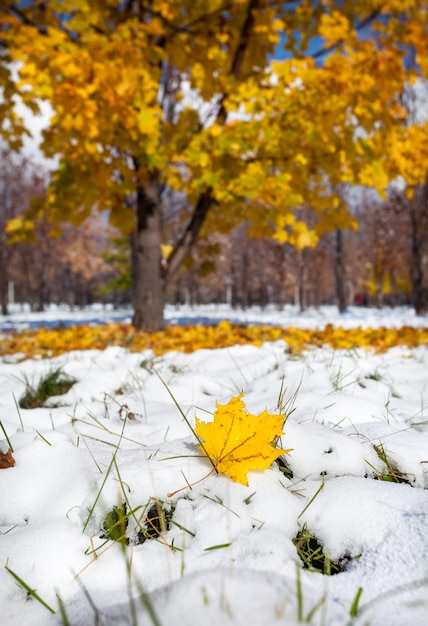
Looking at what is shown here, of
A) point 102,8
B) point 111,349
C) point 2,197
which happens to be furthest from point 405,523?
point 2,197

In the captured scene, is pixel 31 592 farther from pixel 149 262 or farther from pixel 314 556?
pixel 149 262

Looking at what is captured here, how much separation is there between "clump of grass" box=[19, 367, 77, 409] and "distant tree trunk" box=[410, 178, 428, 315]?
11649 mm

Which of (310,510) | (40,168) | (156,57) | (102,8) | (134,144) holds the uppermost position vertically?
(40,168)

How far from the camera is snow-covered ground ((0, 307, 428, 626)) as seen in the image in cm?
48

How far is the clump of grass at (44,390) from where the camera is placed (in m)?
1.60

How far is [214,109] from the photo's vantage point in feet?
17.8

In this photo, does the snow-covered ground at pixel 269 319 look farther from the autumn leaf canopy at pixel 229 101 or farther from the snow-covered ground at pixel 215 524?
the snow-covered ground at pixel 215 524

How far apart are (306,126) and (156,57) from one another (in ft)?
6.59

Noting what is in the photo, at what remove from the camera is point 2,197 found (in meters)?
18.0

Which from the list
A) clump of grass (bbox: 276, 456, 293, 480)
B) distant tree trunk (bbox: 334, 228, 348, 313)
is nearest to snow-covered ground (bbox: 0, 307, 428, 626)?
clump of grass (bbox: 276, 456, 293, 480)

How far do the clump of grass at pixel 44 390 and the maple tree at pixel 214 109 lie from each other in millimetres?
2617

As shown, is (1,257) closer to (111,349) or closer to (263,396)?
(111,349)

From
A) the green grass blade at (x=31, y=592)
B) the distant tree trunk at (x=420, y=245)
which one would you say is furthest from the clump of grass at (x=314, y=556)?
the distant tree trunk at (x=420, y=245)

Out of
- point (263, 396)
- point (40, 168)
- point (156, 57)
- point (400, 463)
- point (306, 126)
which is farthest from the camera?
point (40, 168)
